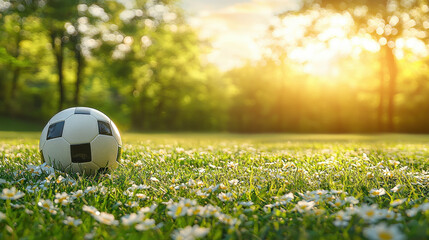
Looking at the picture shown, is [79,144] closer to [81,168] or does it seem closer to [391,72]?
[81,168]

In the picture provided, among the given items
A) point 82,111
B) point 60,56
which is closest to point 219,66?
point 60,56

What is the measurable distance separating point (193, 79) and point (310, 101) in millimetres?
17119

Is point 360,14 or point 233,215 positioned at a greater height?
point 360,14

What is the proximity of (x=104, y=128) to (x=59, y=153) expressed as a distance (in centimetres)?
72

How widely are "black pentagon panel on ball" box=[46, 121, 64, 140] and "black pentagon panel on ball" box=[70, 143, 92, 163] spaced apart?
1.07ft

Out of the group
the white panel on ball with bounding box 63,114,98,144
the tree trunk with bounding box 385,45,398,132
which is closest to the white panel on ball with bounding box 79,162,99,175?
the white panel on ball with bounding box 63,114,98,144

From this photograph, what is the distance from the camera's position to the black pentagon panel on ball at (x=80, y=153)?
4.66 meters

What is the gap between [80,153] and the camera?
15.3 ft

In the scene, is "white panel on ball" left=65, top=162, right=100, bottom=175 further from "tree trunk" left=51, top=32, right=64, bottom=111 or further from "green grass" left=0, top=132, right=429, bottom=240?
"tree trunk" left=51, top=32, right=64, bottom=111

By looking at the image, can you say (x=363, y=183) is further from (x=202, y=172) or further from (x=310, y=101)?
(x=310, y=101)

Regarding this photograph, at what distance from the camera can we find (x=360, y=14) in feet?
102

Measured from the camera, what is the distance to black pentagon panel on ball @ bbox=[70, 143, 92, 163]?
4660 mm

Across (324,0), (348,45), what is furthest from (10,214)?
(348,45)

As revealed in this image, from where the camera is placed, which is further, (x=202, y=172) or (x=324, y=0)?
(x=324, y=0)
